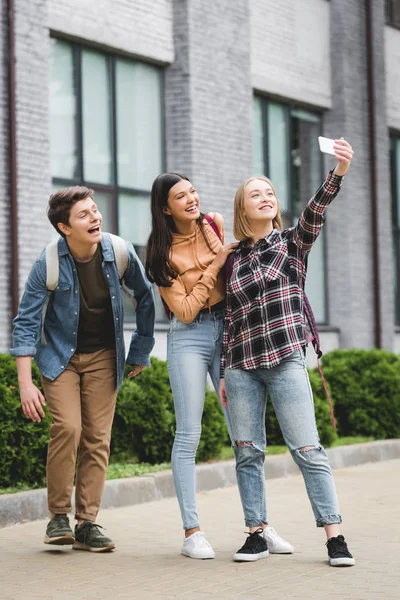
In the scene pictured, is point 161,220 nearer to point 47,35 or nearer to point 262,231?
point 262,231

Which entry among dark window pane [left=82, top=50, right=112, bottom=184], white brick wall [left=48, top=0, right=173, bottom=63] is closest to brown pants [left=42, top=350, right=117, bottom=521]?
white brick wall [left=48, top=0, right=173, bottom=63]

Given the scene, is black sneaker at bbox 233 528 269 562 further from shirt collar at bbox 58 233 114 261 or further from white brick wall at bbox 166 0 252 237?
white brick wall at bbox 166 0 252 237

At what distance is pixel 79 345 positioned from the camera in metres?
7.23

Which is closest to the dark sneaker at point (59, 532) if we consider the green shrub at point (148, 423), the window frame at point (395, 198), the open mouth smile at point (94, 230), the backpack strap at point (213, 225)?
the open mouth smile at point (94, 230)

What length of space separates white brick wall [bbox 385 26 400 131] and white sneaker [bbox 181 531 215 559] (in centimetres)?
1343

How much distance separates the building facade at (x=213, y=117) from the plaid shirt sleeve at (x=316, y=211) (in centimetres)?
582

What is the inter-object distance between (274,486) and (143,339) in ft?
12.5

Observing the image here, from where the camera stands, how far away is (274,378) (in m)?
6.62

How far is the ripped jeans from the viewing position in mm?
6574

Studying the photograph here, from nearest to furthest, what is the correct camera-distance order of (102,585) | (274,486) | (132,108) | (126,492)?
(102,585)
(126,492)
(274,486)
(132,108)

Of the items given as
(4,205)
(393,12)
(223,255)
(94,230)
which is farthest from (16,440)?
(393,12)

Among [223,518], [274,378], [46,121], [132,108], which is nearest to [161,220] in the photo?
[274,378]

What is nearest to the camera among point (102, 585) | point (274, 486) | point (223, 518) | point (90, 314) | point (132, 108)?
point (102, 585)

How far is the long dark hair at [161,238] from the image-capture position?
22.5 ft
